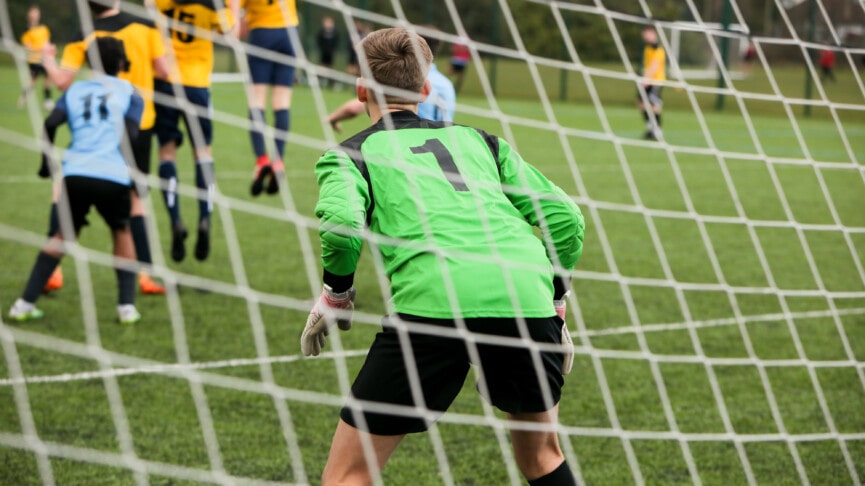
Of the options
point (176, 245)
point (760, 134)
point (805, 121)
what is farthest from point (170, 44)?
point (805, 121)

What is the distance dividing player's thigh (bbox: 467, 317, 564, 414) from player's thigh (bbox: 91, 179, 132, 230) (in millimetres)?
2931

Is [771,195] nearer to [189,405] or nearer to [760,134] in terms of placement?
[760,134]

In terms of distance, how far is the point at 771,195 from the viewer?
10.8 metres

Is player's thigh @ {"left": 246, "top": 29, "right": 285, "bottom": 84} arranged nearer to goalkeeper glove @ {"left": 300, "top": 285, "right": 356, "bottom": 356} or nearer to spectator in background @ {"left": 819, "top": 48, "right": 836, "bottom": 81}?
goalkeeper glove @ {"left": 300, "top": 285, "right": 356, "bottom": 356}

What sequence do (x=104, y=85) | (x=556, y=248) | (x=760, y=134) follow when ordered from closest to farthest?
(x=556, y=248) → (x=104, y=85) → (x=760, y=134)

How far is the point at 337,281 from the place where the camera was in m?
2.55

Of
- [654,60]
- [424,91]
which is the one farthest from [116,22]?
[654,60]

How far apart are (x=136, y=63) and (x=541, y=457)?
3572mm

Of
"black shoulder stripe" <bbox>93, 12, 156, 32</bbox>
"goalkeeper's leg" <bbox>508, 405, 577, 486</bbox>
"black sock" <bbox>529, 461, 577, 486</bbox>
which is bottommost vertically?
"black sock" <bbox>529, 461, 577, 486</bbox>

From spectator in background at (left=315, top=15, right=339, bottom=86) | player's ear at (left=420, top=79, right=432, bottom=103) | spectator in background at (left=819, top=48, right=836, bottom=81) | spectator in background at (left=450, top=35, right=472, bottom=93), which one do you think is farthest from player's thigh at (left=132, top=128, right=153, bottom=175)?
spectator in background at (left=315, top=15, right=339, bottom=86)

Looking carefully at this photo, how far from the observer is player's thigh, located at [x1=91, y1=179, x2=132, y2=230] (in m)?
4.92

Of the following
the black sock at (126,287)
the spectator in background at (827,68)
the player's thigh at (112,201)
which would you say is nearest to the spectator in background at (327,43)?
the spectator in background at (827,68)

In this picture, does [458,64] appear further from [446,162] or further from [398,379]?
[398,379]

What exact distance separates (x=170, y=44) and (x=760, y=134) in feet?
45.1
